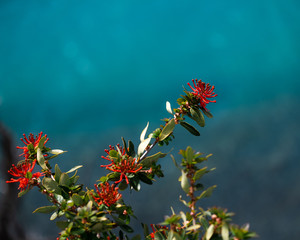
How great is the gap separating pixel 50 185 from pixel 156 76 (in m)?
3.53

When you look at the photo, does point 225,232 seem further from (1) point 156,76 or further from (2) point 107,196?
(1) point 156,76

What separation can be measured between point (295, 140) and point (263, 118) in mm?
379

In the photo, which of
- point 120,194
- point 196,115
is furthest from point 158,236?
point 196,115

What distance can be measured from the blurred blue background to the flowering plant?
2.94m

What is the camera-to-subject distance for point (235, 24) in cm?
388

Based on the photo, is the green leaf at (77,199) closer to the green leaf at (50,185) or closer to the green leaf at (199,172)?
the green leaf at (50,185)

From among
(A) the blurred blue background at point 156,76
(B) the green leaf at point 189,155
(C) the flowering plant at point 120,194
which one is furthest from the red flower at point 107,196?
(A) the blurred blue background at point 156,76

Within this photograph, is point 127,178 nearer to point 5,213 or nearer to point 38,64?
point 5,213

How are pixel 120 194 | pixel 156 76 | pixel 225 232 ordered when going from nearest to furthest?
pixel 225 232, pixel 120 194, pixel 156 76

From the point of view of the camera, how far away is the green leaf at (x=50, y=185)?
18.9 inches

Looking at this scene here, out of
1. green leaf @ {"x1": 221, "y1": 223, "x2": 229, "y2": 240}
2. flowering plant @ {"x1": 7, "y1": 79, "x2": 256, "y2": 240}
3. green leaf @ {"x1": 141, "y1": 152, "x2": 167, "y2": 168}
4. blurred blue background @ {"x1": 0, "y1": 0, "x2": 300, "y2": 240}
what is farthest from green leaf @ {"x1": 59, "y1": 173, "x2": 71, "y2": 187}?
blurred blue background @ {"x1": 0, "y1": 0, "x2": 300, "y2": 240}

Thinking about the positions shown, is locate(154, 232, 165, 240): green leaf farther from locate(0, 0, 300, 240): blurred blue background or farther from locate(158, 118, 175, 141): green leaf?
locate(0, 0, 300, 240): blurred blue background

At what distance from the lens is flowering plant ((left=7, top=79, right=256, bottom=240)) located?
42 cm

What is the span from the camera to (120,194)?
47 centimetres
